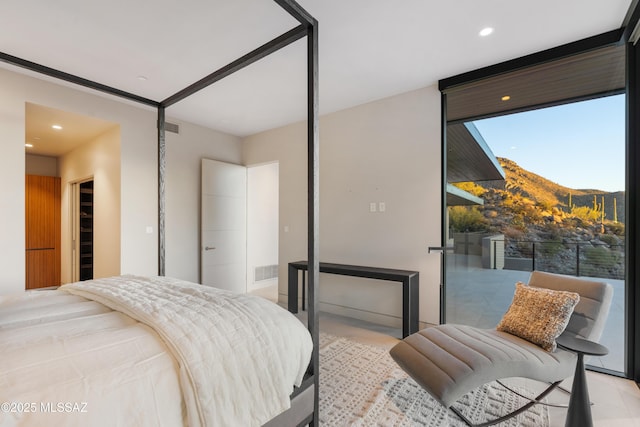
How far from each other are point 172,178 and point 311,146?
3.20 metres

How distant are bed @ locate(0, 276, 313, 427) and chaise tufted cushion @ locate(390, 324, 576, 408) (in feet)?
2.40

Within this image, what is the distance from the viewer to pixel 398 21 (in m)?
2.18

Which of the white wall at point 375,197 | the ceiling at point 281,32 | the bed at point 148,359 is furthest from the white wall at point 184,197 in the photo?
the bed at point 148,359

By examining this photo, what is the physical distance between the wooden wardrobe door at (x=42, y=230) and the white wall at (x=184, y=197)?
291 cm

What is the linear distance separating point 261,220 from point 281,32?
11.9 feet

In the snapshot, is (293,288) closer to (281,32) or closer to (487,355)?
(487,355)

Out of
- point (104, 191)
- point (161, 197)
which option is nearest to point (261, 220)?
point (104, 191)

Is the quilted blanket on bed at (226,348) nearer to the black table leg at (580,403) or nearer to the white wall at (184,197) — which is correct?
the black table leg at (580,403)

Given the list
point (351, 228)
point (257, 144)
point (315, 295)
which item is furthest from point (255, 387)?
point (257, 144)

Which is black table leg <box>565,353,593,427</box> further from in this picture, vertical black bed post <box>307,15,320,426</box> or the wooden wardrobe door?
the wooden wardrobe door

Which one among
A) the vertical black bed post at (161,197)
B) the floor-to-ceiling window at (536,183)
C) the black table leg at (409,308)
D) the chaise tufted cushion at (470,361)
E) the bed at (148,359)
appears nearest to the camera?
the bed at (148,359)

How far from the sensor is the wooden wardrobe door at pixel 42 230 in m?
5.09

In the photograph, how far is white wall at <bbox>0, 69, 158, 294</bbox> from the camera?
284 cm

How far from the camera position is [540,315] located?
1.97m
